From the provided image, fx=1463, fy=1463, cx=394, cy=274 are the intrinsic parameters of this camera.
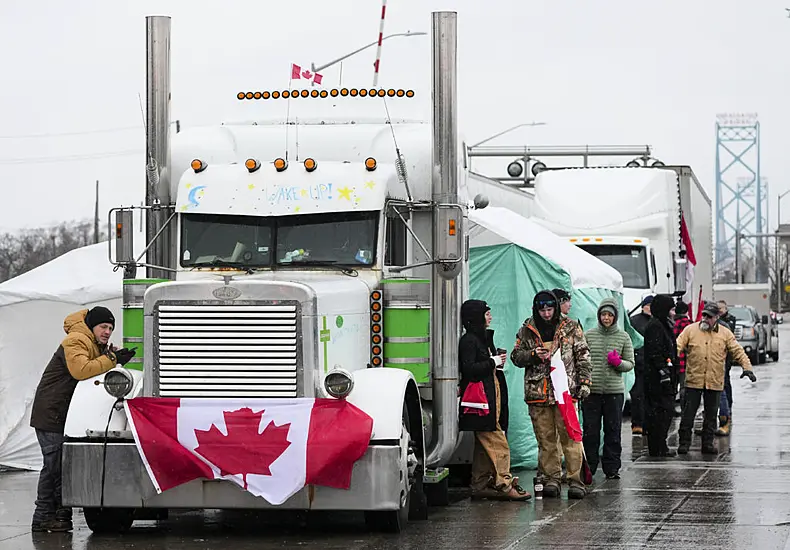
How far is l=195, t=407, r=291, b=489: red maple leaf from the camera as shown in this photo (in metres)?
10.8

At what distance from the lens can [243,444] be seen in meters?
10.8

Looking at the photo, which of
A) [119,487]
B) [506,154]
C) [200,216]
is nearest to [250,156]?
[200,216]

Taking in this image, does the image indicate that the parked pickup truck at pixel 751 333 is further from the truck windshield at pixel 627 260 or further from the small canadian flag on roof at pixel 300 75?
the small canadian flag on roof at pixel 300 75

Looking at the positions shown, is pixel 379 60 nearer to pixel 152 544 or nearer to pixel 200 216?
pixel 200 216

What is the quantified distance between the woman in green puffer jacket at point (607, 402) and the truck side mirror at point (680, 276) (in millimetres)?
11580

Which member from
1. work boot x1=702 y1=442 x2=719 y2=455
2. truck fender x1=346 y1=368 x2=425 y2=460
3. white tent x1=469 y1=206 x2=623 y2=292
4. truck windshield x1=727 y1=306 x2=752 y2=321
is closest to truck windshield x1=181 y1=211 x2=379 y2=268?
truck fender x1=346 y1=368 x2=425 y2=460

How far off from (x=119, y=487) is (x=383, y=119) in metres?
4.36

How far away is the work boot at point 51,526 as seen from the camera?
11.6 meters

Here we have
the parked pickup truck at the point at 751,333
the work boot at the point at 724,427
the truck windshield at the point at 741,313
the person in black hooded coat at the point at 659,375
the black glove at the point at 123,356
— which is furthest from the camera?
the truck windshield at the point at 741,313

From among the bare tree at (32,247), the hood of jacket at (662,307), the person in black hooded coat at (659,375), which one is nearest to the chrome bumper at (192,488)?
the person in black hooded coat at (659,375)

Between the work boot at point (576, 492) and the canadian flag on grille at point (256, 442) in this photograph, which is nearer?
the canadian flag on grille at point (256, 442)

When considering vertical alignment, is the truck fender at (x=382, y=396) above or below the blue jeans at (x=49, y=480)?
above

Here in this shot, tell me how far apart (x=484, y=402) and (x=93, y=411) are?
352cm

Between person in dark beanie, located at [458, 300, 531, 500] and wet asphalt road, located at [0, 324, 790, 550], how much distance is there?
22cm
